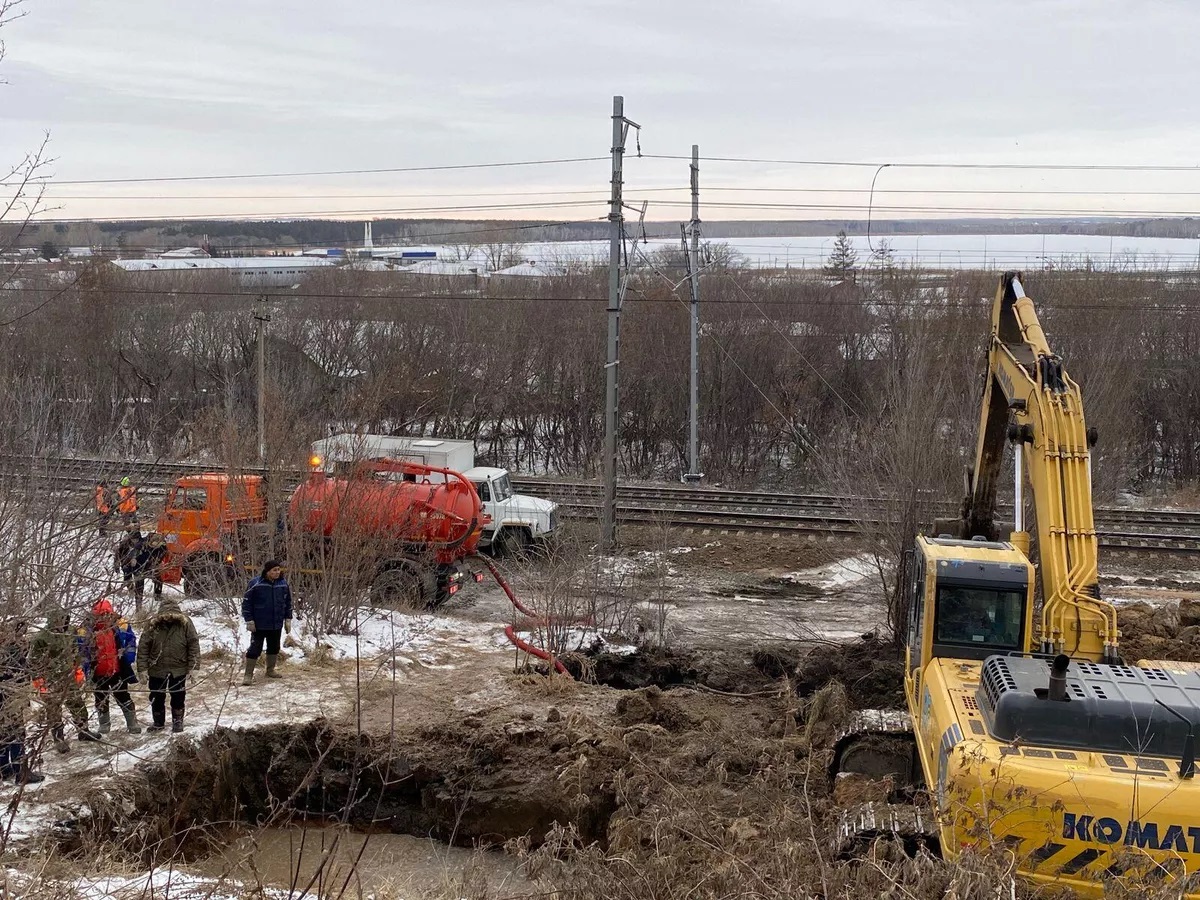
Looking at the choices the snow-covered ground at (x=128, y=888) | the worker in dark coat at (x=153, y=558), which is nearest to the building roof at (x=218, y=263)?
the worker in dark coat at (x=153, y=558)

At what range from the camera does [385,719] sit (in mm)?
12109

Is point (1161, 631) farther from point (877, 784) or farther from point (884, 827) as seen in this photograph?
point (884, 827)

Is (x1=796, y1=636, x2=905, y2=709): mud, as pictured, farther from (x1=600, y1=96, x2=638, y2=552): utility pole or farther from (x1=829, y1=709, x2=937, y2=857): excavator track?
(x1=600, y1=96, x2=638, y2=552): utility pole

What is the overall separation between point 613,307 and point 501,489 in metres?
4.33

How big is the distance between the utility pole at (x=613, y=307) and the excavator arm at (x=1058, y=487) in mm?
9682

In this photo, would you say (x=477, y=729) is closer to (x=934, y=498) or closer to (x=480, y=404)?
(x=934, y=498)

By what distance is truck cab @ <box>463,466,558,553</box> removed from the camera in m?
21.0

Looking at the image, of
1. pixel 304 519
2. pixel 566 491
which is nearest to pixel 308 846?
pixel 304 519

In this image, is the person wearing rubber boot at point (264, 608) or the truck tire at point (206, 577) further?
the truck tire at point (206, 577)

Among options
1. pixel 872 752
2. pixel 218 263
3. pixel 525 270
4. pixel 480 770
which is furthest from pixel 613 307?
pixel 218 263

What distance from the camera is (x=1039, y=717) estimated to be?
692 centimetres

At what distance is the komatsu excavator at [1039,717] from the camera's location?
645 cm

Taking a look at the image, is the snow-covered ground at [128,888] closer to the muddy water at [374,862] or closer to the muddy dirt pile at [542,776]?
the muddy dirt pile at [542,776]

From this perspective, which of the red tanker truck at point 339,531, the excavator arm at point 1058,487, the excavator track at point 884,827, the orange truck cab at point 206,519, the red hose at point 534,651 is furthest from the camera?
the orange truck cab at point 206,519
